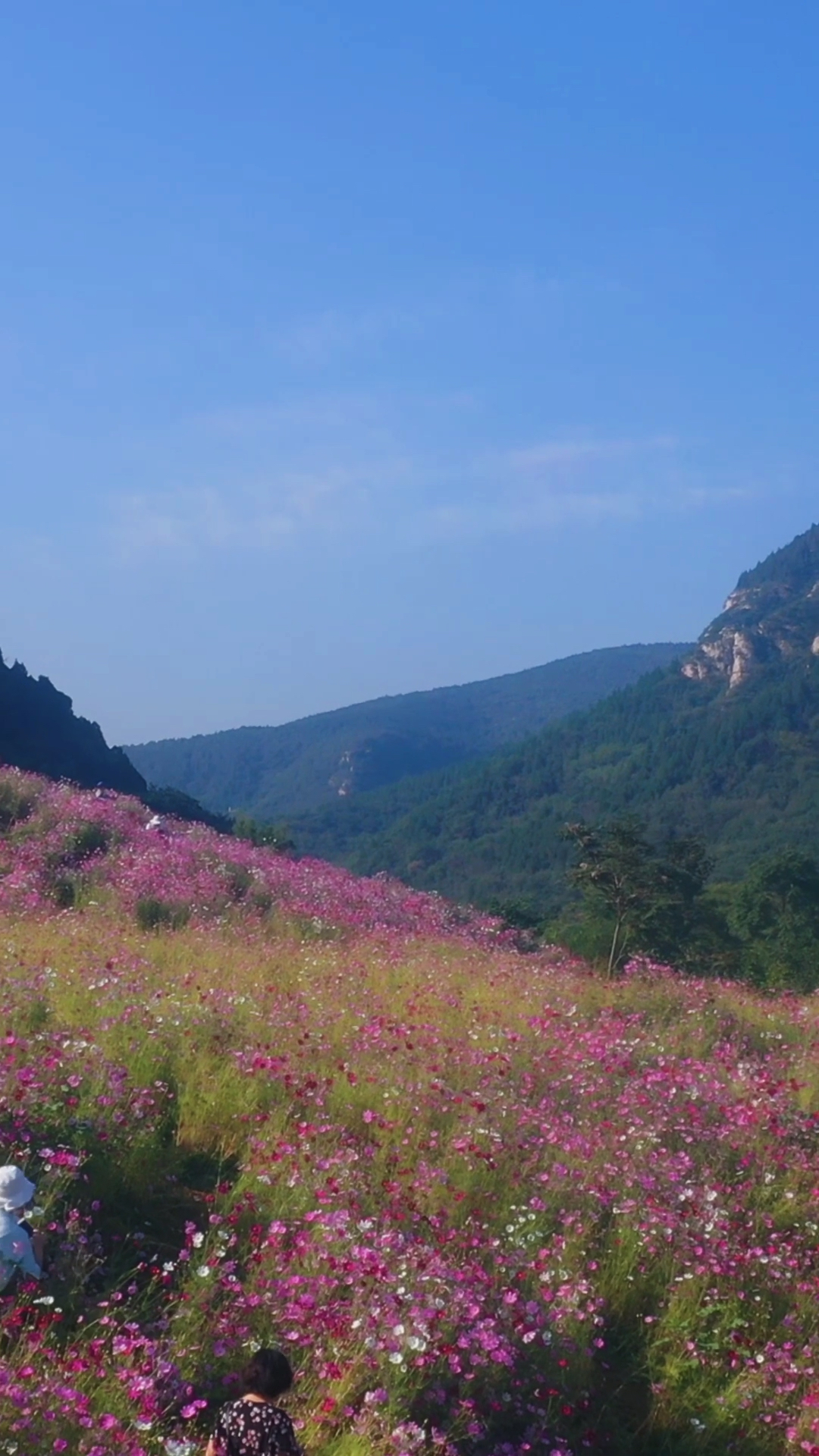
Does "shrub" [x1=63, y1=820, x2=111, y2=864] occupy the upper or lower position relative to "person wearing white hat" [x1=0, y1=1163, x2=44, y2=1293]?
upper

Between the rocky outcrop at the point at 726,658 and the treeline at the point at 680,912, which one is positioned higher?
the rocky outcrop at the point at 726,658

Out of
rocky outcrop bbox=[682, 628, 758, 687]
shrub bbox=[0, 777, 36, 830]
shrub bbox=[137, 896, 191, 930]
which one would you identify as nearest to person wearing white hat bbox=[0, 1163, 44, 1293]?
shrub bbox=[137, 896, 191, 930]

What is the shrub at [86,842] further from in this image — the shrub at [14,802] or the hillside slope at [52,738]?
the hillside slope at [52,738]

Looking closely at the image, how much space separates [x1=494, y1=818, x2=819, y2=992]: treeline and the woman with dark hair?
8.17 metres

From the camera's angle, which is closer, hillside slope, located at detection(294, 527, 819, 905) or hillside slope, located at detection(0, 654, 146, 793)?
hillside slope, located at detection(0, 654, 146, 793)

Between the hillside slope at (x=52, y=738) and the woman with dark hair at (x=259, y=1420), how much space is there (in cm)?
3917

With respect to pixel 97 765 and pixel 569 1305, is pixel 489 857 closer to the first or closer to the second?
pixel 97 765

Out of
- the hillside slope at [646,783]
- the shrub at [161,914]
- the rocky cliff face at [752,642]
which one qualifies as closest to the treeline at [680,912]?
the shrub at [161,914]

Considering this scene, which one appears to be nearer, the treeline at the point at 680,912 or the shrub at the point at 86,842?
the shrub at the point at 86,842

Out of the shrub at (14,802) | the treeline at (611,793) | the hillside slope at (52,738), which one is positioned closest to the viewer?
the shrub at (14,802)

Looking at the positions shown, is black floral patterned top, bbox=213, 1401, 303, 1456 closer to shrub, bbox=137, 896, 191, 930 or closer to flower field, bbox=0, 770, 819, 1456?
flower field, bbox=0, 770, 819, 1456

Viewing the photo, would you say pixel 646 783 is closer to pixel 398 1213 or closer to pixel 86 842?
pixel 86 842

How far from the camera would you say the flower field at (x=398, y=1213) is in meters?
3.82

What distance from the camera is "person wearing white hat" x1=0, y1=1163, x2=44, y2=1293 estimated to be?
3.91 meters
